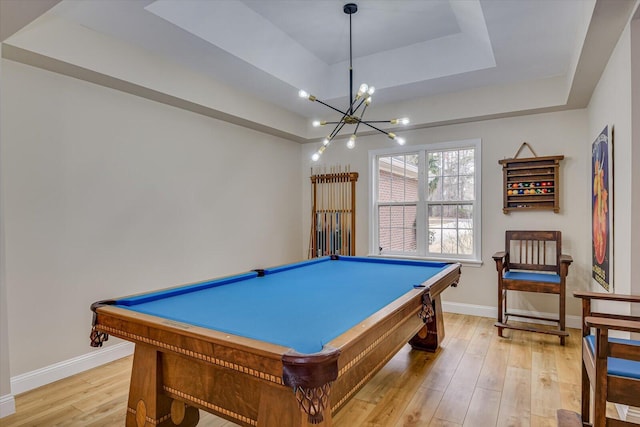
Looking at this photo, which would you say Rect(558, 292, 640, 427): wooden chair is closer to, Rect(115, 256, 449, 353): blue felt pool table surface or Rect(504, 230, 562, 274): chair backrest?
Rect(115, 256, 449, 353): blue felt pool table surface

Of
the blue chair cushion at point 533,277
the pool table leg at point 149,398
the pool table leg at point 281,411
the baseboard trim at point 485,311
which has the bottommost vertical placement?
the baseboard trim at point 485,311

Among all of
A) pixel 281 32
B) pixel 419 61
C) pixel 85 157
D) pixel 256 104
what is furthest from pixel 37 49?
pixel 419 61

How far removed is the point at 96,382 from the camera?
2703 millimetres

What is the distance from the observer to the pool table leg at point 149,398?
173 cm

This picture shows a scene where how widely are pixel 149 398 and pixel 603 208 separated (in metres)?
3.35

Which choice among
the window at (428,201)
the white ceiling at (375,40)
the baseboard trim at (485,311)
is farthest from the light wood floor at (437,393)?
the white ceiling at (375,40)

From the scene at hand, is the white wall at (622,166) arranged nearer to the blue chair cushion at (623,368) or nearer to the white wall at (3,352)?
the blue chair cushion at (623,368)

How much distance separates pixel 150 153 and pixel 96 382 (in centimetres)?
201

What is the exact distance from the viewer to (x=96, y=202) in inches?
119

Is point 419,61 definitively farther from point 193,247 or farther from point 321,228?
point 193,247

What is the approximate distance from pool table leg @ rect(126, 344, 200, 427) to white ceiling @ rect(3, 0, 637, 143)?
7.47ft

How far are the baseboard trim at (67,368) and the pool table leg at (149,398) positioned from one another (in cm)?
135

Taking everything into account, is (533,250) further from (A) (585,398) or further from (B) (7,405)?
(B) (7,405)

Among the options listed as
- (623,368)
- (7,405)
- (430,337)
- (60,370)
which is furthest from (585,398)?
(60,370)
